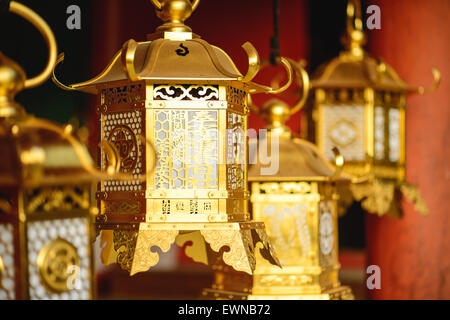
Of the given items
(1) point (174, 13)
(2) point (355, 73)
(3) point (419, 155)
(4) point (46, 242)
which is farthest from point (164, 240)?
(3) point (419, 155)

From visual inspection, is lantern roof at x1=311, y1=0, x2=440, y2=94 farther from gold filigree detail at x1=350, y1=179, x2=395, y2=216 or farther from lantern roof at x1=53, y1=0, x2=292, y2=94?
lantern roof at x1=53, y1=0, x2=292, y2=94

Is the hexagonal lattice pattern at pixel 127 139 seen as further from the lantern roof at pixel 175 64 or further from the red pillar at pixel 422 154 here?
the red pillar at pixel 422 154

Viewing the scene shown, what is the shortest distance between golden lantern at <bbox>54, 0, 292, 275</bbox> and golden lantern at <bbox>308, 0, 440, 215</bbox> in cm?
138

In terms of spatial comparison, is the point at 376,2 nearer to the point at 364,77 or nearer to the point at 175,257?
the point at 364,77

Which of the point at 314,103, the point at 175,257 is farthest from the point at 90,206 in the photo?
the point at 175,257

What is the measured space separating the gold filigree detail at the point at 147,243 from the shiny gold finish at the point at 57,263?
17.7 inches

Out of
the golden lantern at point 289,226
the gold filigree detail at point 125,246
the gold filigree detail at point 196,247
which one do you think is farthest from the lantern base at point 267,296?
the gold filigree detail at point 125,246

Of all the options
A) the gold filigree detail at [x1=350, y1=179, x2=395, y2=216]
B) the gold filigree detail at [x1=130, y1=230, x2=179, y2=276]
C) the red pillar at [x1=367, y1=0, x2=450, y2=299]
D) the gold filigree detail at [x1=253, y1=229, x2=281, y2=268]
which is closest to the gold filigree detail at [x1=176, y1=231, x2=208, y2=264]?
the gold filigree detail at [x1=253, y1=229, x2=281, y2=268]

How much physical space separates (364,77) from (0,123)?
85.6 inches

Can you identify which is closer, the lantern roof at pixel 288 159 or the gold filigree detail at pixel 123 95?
the gold filigree detail at pixel 123 95

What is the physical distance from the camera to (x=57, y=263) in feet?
7.40

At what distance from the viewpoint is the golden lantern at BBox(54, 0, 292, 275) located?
1.90 meters

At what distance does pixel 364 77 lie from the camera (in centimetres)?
329

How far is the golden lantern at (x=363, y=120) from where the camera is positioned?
3285 millimetres
